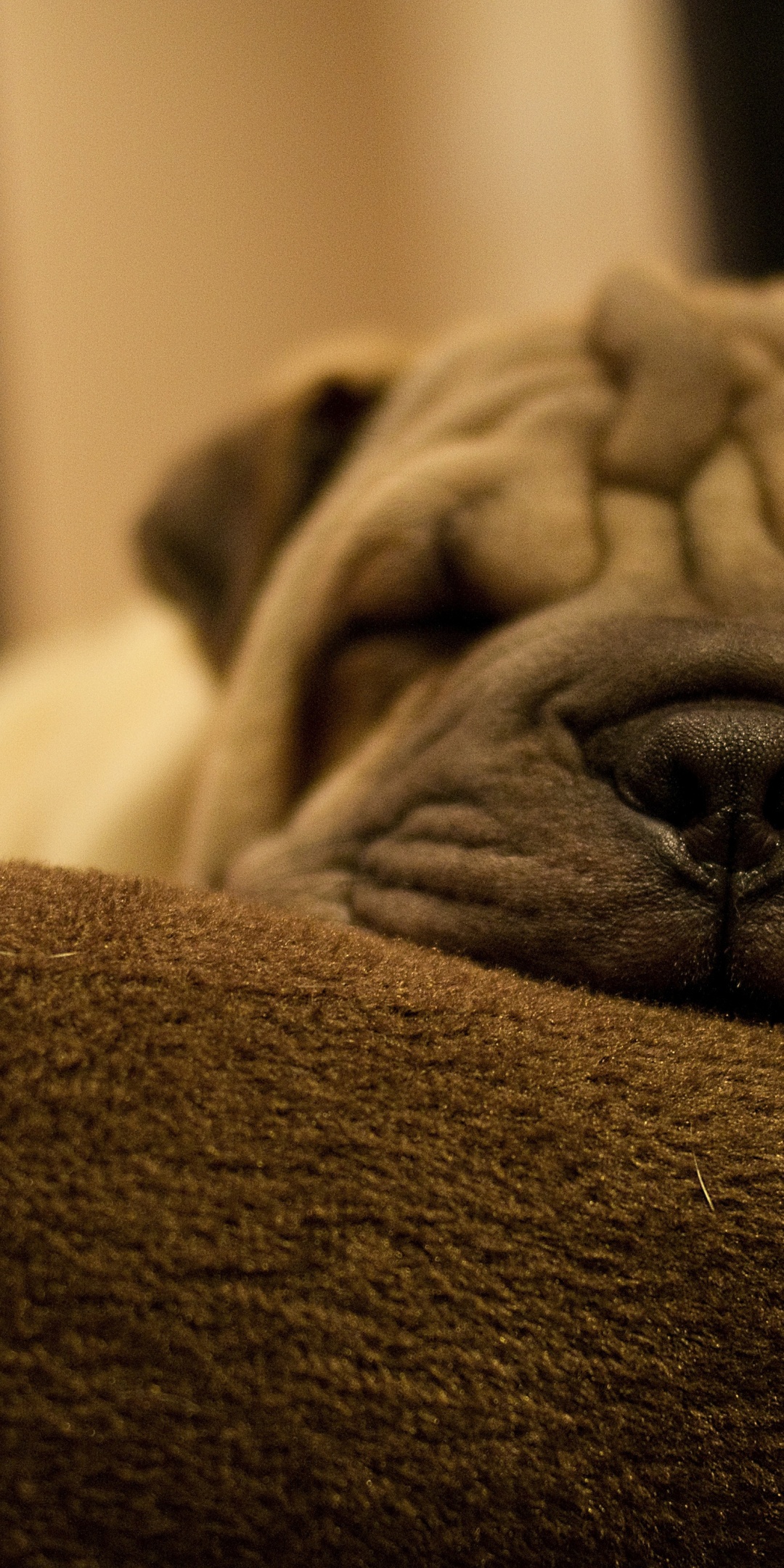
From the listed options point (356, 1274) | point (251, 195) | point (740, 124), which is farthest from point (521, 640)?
point (251, 195)

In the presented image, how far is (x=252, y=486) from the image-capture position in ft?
5.17

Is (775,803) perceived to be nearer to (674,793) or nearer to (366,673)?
(674,793)

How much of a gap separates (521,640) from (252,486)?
25.6 inches

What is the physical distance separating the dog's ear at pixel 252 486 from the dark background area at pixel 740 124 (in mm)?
2330

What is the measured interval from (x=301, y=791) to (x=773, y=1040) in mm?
679

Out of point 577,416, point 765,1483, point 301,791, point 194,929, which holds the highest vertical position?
point 577,416

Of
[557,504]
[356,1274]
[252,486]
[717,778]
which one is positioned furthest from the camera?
[252,486]

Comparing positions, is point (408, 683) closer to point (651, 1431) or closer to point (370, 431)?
point (370, 431)

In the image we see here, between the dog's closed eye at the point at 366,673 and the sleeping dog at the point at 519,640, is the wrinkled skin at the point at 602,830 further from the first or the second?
the dog's closed eye at the point at 366,673

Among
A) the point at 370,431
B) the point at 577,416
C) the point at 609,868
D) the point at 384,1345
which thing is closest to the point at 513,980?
the point at 609,868

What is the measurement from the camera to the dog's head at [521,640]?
2.58 ft

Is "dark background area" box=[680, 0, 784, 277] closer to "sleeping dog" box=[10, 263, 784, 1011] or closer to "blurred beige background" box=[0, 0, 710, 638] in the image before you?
"blurred beige background" box=[0, 0, 710, 638]

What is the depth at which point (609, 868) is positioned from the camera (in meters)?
0.79

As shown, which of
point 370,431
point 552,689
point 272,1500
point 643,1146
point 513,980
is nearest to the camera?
point 272,1500
